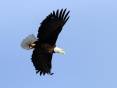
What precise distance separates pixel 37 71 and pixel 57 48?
41.8 inches

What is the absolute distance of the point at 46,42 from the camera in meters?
22.7

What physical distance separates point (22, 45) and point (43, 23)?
1.03 metres

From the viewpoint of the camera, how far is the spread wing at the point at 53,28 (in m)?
22.3

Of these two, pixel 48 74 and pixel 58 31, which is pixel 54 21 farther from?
pixel 48 74

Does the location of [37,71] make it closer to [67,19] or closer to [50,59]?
[50,59]

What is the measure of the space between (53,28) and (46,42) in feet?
1.71

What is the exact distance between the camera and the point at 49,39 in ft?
74.6

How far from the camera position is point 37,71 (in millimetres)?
23125

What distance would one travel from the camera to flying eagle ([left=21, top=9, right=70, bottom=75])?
879 inches

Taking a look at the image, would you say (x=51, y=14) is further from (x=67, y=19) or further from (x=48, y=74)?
(x=48, y=74)

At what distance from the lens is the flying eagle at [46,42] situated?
879 inches

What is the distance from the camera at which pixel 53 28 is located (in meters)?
22.7

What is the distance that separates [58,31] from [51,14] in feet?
2.25

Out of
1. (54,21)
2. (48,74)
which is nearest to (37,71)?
(48,74)
